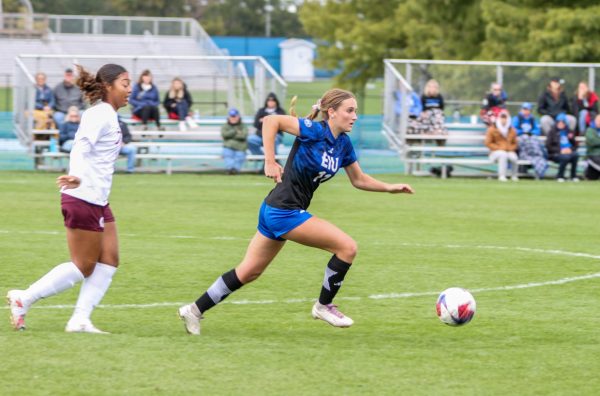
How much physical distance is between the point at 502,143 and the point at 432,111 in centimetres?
161

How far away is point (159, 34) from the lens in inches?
1991

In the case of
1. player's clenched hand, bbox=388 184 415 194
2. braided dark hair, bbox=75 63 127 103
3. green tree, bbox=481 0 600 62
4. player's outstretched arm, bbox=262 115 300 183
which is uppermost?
green tree, bbox=481 0 600 62

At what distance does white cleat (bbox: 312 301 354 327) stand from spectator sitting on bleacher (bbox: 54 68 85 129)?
16.0 metres

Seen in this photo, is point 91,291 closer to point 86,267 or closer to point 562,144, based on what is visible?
point 86,267

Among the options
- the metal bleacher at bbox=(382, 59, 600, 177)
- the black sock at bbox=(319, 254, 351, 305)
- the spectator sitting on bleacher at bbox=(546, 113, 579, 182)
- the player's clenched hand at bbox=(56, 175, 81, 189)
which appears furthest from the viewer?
the metal bleacher at bbox=(382, 59, 600, 177)

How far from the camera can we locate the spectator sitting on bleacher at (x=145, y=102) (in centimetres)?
2334

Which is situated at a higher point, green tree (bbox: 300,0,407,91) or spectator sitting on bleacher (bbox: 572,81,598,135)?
green tree (bbox: 300,0,407,91)

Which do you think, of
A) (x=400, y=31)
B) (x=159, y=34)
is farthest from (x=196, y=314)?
(x=159, y=34)

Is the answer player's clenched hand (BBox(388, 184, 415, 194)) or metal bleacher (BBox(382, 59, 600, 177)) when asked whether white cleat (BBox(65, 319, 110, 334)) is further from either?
metal bleacher (BBox(382, 59, 600, 177))

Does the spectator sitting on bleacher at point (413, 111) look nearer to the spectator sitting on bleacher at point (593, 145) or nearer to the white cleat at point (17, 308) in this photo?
the spectator sitting on bleacher at point (593, 145)

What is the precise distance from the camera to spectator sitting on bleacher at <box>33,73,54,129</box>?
23141 mm

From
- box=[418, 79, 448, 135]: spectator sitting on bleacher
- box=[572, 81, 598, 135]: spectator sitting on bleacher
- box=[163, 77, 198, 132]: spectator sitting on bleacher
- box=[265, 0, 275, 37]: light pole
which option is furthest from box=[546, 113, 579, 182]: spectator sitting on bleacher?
box=[265, 0, 275, 37]: light pole

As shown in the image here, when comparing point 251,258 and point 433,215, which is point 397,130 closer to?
point 433,215

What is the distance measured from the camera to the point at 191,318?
7.42 metres
